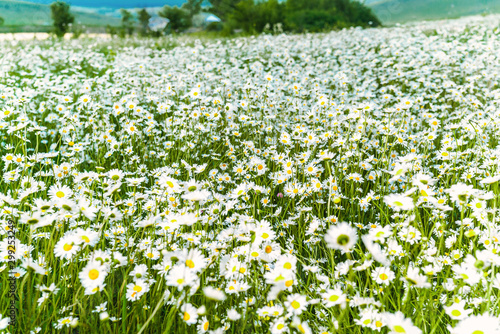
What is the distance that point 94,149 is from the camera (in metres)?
3.88

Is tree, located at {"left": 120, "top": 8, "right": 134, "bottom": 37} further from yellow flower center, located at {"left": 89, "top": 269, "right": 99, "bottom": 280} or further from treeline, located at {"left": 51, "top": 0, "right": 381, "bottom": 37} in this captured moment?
yellow flower center, located at {"left": 89, "top": 269, "right": 99, "bottom": 280}

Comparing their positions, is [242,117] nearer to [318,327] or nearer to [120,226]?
[120,226]

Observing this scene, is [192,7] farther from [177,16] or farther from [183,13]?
[177,16]

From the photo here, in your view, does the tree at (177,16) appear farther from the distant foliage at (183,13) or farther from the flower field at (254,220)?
the flower field at (254,220)

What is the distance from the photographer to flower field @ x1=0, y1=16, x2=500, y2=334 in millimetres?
1424

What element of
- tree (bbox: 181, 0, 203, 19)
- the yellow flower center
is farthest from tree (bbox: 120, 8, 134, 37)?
the yellow flower center

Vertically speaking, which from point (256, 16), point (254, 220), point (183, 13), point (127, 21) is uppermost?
point (183, 13)

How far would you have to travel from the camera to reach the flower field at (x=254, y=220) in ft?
4.67

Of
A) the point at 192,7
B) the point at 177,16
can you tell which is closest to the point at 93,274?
the point at 177,16

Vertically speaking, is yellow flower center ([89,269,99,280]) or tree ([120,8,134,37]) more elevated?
tree ([120,8,134,37])

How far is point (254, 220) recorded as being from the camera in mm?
1898

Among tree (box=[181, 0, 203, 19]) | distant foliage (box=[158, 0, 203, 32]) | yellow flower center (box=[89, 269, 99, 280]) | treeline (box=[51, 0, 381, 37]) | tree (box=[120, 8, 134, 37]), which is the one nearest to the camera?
yellow flower center (box=[89, 269, 99, 280])

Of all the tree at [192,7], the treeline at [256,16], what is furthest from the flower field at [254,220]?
the tree at [192,7]

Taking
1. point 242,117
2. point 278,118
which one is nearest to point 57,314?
point 242,117
